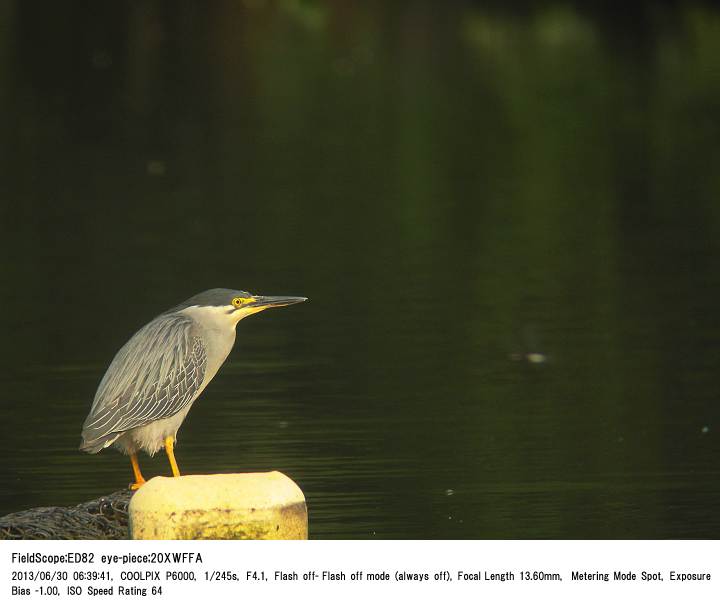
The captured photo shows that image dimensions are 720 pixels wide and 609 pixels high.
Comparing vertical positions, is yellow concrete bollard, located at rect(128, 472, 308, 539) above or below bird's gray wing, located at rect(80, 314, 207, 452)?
below

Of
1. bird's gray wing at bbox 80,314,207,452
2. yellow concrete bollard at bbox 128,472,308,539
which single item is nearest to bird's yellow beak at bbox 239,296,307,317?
bird's gray wing at bbox 80,314,207,452

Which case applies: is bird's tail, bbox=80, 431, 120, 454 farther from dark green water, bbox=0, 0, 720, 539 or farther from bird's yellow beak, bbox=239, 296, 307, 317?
dark green water, bbox=0, 0, 720, 539

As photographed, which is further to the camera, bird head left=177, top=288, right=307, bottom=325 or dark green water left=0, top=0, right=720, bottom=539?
dark green water left=0, top=0, right=720, bottom=539

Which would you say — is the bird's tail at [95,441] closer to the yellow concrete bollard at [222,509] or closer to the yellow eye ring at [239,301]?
the yellow eye ring at [239,301]

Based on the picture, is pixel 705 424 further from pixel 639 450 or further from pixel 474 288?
pixel 474 288

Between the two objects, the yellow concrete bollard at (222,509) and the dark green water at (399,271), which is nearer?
the yellow concrete bollard at (222,509)

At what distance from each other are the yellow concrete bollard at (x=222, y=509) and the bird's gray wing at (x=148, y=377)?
3.03 feet

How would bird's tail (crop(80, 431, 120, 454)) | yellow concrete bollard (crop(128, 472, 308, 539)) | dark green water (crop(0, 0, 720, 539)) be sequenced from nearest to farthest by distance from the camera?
1. yellow concrete bollard (crop(128, 472, 308, 539))
2. bird's tail (crop(80, 431, 120, 454))
3. dark green water (crop(0, 0, 720, 539))

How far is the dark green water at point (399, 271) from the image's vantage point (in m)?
9.27

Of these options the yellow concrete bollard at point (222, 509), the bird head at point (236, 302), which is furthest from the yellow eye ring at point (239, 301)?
the yellow concrete bollard at point (222, 509)

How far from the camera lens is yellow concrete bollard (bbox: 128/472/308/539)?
6473 millimetres

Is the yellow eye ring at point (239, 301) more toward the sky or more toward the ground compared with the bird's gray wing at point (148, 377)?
more toward the sky

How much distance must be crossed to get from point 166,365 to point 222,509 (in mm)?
1080

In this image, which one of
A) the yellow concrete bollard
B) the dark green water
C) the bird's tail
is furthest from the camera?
the dark green water
